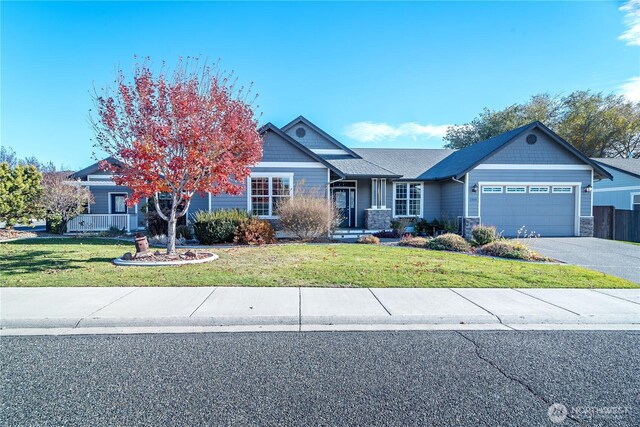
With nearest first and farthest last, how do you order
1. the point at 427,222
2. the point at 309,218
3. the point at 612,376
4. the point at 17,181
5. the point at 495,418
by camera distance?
1. the point at 495,418
2. the point at 612,376
3. the point at 309,218
4. the point at 17,181
5. the point at 427,222

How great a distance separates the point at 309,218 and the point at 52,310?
962 cm

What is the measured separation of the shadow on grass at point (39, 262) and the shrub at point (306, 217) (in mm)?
6541

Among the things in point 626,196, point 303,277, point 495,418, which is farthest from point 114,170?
point 626,196

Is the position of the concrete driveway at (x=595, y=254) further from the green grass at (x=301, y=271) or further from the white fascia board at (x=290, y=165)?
the white fascia board at (x=290, y=165)

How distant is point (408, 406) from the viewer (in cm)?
319

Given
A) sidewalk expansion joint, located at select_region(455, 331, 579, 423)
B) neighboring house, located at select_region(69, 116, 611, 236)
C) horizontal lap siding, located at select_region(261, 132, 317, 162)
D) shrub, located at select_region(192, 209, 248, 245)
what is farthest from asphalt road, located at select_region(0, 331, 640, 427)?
horizontal lap siding, located at select_region(261, 132, 317, 162)

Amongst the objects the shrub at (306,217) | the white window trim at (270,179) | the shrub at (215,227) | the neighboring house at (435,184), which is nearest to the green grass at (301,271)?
the shrub at (215,227)

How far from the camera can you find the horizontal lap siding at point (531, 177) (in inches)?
695

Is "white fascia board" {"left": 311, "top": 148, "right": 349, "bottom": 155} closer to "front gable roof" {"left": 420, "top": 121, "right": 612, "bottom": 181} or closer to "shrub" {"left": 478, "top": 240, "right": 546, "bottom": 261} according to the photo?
"front gable roof" {"left": 420, "top": 121, "right": 612, "bottom": 181}

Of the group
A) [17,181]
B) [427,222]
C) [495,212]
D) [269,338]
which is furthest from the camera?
[427,222]

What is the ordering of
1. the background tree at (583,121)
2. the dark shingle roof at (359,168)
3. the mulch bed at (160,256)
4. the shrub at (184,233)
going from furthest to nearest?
the background tree at (583,121)
the dark shingle roof at (359,168)
the shrub at (184,233)
the mulch bed at (160,256)

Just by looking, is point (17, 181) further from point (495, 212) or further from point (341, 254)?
point (495, 212)

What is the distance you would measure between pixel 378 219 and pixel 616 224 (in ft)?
42.7

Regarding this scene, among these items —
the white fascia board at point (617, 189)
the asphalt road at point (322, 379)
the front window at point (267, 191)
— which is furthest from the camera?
the white fascia board at point (617, 189)
